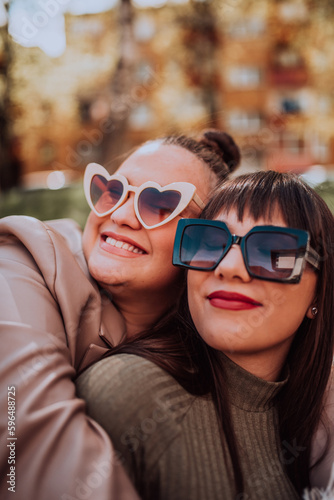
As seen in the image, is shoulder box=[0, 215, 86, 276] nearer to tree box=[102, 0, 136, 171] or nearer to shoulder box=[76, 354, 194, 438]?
shoulder box=[76, 354, 194, 438]

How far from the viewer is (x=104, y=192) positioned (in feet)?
7.96

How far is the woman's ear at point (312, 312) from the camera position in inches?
76.4

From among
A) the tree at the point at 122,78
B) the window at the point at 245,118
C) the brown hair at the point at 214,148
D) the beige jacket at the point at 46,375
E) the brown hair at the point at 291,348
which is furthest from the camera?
the window at the point at 245,118

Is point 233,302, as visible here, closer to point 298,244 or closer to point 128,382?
point 298,244

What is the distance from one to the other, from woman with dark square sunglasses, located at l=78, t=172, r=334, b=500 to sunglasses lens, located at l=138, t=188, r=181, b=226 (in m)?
0.32

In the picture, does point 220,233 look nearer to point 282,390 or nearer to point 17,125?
point 282,390

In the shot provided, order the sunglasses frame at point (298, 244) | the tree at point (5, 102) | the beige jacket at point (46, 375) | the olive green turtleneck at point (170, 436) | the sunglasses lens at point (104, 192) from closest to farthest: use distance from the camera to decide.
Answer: the beige jacket at point (46, 375), the olive green turtleneck at point (170, 436), the sunglasses frame at point (298, 244), the sunglasses lens at point (104, 192), the tree at point (5, 102)

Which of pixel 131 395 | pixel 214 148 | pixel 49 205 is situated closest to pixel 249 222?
pixel 131 395

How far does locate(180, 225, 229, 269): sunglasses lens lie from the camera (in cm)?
176

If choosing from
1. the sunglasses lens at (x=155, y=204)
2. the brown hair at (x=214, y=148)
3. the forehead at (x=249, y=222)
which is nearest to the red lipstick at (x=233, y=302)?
the forehead at (x=249, y=222)

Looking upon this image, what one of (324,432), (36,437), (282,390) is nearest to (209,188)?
(282,390)

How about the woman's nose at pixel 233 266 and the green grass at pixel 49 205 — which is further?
the green grass at pixel 49 205

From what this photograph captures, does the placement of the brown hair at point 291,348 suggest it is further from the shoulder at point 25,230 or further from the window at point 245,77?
the window at point 245,77

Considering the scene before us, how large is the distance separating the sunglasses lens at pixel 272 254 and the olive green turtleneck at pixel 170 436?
0.40 meters
